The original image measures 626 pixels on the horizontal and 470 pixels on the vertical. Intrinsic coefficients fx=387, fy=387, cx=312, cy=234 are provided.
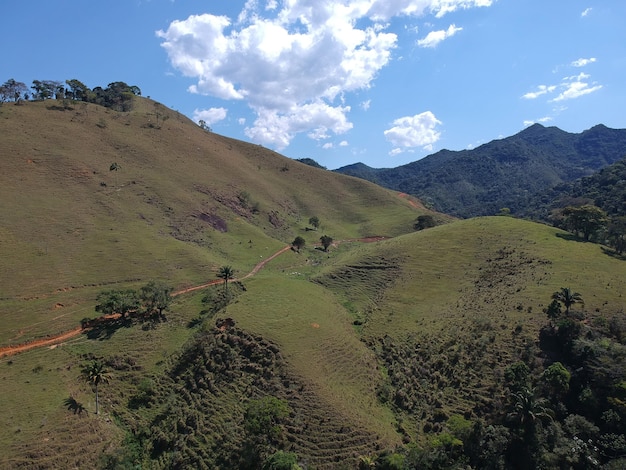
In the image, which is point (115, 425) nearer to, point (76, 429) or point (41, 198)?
point (76, 429)

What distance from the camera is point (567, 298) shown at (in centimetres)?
4734

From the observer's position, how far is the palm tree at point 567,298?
155ft

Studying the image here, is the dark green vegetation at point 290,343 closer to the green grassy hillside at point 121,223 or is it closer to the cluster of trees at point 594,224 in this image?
the green grassy hillside at point 121,223

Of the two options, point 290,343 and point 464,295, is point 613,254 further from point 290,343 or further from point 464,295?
point 290,343

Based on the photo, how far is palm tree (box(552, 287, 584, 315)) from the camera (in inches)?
1859

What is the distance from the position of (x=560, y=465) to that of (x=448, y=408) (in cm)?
1022

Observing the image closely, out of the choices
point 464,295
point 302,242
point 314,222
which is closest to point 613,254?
point 464,295

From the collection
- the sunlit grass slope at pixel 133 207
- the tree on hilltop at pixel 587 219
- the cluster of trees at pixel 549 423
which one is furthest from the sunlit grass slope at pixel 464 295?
the sunlit grass slope at pixel 133 207

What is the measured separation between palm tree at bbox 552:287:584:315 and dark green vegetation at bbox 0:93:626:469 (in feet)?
1.99

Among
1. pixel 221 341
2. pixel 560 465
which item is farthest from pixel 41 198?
pixel 560 465

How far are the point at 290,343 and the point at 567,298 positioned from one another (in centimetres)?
3418

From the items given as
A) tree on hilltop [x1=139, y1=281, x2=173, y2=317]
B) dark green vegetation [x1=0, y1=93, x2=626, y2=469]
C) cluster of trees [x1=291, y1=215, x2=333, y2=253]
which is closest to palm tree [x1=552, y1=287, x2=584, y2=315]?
dark green vegetation [x1=0, y1=93, x2=626, y2=469]

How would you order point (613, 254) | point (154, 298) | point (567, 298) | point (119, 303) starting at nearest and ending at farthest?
point (567, 298) → point (119, 303) → point (154, 298) → point (613, 254)

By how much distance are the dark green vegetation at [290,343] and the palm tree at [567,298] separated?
1.99ft
